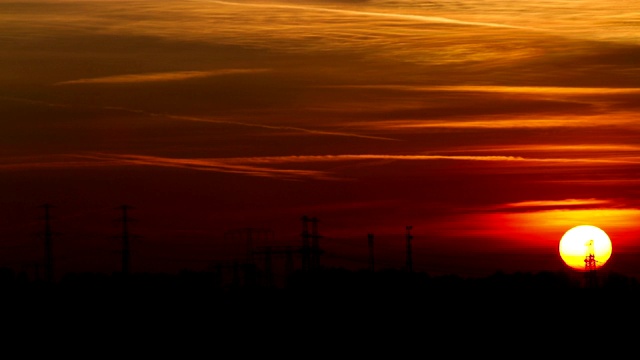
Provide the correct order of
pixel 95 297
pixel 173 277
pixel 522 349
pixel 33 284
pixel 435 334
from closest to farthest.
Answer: pixel 522 349 → pixel 435 334 → pixel 95 297 → pixel 33 284 → pixel 173 277

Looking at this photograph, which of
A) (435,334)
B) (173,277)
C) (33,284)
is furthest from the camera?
(173,277)

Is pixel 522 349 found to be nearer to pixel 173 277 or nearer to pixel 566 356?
pixel 566 356

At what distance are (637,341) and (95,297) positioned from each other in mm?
35622

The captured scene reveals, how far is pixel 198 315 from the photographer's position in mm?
72000

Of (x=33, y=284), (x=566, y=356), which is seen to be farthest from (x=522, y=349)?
(x=33, y=284)

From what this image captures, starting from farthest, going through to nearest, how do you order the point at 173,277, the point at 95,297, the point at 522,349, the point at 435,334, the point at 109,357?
the point at 173,277
the point at 95,297
the point at 435,334
the point at 522,349
the point at 109,357

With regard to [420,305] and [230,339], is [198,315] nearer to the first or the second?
[230,339]

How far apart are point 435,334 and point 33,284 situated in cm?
3292

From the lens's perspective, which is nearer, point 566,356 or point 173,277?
point 566,356

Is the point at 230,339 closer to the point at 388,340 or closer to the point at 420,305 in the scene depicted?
the point at 388,340

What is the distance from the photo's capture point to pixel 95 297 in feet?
270

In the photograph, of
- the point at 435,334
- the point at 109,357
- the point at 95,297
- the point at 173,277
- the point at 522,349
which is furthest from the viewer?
the point at 173,277

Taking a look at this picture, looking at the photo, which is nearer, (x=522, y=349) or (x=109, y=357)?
(x=109, y=357)

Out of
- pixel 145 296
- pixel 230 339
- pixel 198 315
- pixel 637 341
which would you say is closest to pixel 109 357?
pixel 230 339
